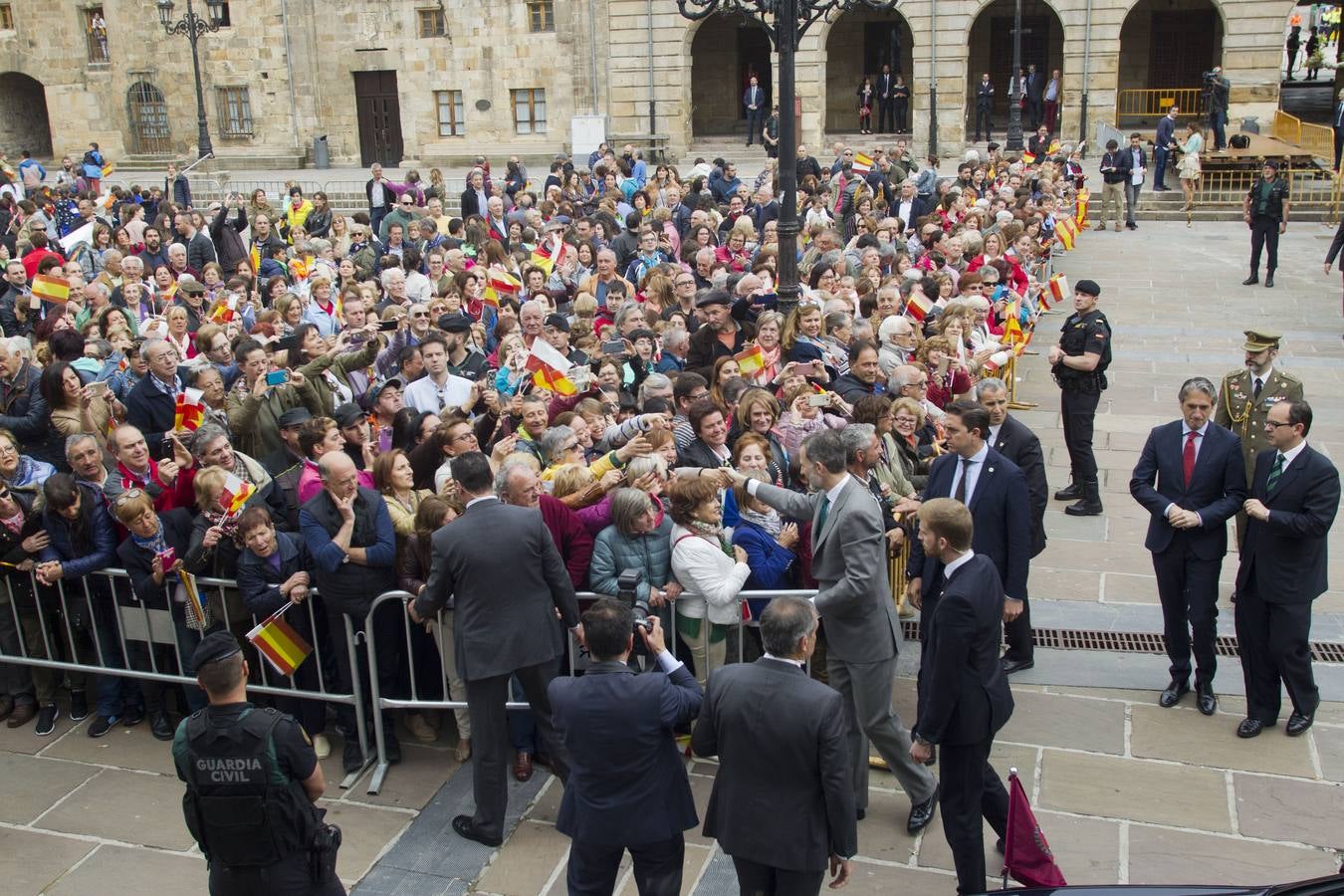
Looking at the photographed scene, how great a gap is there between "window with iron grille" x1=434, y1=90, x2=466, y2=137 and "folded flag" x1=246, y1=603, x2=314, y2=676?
3122 centimetres

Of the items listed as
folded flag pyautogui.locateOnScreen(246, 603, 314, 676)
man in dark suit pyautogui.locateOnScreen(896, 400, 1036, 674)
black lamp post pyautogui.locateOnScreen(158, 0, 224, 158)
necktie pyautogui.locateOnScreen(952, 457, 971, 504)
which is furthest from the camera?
black lamp post pyautogui.locateOnScreen(158, 0, 224, 158)

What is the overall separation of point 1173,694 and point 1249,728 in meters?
0.46

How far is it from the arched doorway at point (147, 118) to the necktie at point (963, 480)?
36.4m

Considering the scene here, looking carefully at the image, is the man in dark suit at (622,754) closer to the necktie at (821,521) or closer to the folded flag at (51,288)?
the necktie at (821,521)

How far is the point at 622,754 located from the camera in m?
4.58

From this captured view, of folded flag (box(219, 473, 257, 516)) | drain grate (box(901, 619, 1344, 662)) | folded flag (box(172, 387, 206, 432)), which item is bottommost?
drain grate (box(901, 619, 1344, 662))

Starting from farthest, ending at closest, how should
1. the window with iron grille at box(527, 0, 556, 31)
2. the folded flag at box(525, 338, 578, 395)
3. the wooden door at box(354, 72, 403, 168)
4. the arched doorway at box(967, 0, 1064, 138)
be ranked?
the wooden door at box(354, 72, 403, 168)
the arched doorway at box(967, 0, 1064, 138)
the window with iron grille at box(527, 0, 556, 31)
the folded flag at box(525, 338, 578, 395)

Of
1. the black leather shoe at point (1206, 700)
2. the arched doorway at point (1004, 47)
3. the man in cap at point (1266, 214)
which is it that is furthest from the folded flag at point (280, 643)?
the arched doorway at point (1004, 47)

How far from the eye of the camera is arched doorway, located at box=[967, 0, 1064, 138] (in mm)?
35312

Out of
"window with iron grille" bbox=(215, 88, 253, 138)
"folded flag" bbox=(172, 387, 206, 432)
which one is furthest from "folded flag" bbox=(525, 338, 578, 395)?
"window with iron grille" bbox=(215, 88, 253, 138)

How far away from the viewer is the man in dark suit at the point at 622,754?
454cm

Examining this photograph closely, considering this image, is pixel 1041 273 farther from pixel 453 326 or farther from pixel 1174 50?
pixel 1174 50

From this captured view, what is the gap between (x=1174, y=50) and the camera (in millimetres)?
34781

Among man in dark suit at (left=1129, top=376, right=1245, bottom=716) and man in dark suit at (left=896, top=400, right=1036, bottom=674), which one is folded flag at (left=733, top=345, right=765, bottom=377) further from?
man in dark suit at (left=1129, top=376, right=1245, bottom=716)
